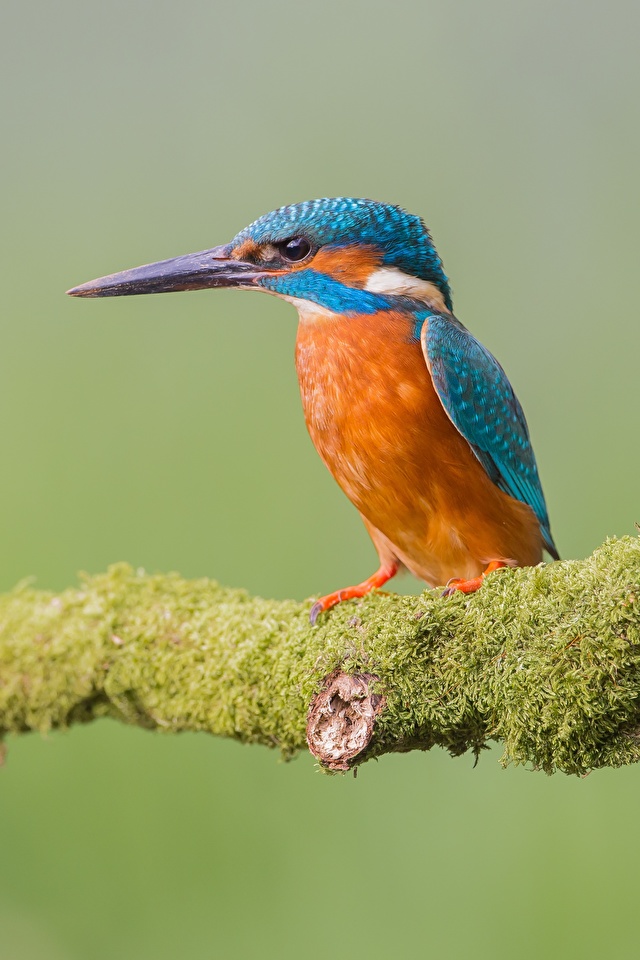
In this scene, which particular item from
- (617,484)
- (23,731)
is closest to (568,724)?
(23,731)

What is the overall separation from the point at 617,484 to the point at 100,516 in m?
1.76

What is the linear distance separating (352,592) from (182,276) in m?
0.82

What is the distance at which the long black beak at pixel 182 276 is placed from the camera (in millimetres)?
2166

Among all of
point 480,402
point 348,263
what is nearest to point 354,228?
point 348,263

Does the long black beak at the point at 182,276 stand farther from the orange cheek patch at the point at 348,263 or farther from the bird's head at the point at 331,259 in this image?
the orange cheek patch at the point at 348,263

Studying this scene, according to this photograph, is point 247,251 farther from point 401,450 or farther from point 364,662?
point 364,662

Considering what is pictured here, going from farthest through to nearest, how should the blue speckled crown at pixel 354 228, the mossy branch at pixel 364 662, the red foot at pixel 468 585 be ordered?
the blue speckled crown at pixel 354 228
the red foot at pixel 468 585
the mossy branch at pixel 364 662

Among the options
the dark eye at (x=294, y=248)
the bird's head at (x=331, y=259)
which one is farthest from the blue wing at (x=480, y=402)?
the dark eye at (x=294, y=248)

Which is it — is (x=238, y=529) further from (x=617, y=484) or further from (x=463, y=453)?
(x=463, y=453)

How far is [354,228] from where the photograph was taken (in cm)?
210

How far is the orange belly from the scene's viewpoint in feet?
6.52

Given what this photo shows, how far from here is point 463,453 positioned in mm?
2023

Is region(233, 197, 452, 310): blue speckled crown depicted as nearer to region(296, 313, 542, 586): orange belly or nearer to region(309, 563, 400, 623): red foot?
region(296, 313, 542, 586): orange belly

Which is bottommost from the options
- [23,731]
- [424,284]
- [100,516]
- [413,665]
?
[23,731]
